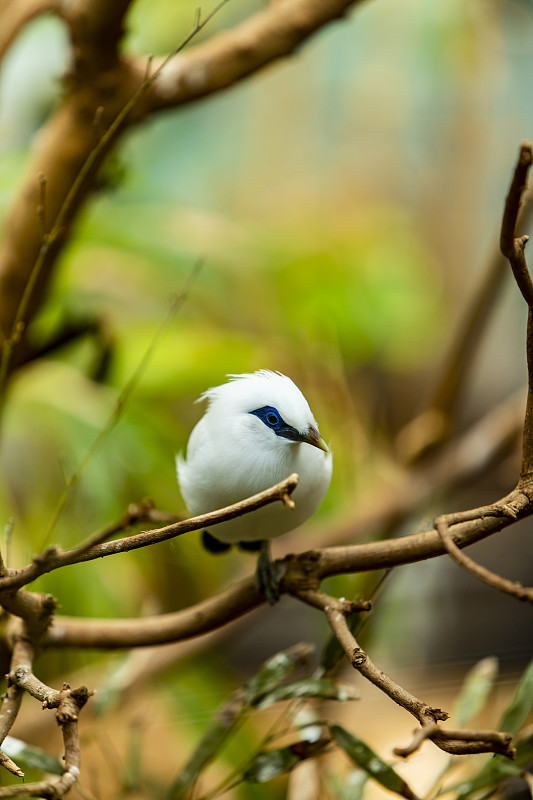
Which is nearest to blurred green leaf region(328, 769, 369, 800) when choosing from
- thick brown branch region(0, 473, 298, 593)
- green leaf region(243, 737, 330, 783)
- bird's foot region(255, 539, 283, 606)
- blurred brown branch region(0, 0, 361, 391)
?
green leaf region(243, 737, 330, 783)

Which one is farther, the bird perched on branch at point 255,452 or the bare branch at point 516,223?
the bird perched on branch at point 255,452

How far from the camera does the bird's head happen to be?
552 mm

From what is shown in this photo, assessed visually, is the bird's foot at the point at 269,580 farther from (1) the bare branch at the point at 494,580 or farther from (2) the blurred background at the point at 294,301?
(1) the bare branch at the point at 494,580

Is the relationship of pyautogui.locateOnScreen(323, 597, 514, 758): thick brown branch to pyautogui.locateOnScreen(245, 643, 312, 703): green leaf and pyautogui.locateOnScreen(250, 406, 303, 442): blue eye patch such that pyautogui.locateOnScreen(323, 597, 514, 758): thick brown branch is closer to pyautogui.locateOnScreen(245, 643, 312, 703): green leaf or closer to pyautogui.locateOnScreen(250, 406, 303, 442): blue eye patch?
pyautogui.locateOnScreen(250, 406, 303, 442): blue eye patch

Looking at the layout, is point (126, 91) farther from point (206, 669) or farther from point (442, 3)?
point (442, 3)

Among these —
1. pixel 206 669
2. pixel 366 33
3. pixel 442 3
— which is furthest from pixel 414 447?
pixel 366 33

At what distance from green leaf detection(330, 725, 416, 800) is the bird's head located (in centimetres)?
32

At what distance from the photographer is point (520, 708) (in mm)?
753

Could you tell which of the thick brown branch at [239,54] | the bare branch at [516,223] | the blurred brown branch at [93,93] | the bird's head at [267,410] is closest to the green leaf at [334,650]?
the bird's head at [267,410]

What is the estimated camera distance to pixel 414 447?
1701 mm

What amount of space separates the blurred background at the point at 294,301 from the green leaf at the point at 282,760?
0.23 metres

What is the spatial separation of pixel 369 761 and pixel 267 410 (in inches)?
14.4

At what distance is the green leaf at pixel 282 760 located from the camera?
0.78 metres

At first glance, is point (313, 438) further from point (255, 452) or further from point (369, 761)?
point (369, 761)
